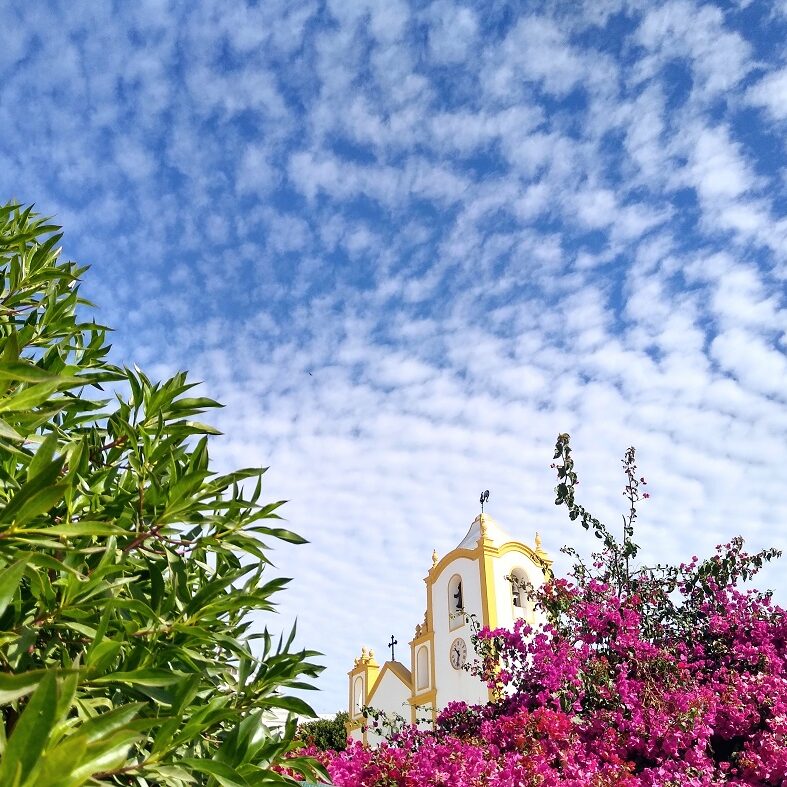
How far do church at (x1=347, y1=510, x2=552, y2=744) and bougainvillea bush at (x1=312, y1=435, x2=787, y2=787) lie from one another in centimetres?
1252

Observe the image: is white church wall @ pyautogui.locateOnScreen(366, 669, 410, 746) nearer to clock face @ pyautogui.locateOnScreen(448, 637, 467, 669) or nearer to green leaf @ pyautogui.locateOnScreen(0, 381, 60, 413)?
clock face @ pyautogui.locateOnScreen(448, 637, 467, 669)

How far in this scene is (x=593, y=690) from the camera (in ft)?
22.4

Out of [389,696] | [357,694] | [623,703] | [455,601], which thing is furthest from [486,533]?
[623,703]

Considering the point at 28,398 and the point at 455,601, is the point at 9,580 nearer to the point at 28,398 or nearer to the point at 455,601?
the point at 28,398

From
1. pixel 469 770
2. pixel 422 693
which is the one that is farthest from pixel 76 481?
pixel 422 693

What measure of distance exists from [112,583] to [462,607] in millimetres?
22230

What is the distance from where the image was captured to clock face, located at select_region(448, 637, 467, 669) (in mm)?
22973

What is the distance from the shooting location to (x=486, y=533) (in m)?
23.8

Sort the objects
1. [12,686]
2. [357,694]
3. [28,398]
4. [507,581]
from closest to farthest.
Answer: [12,686] → [28,398] → [507,581] → [357,694]

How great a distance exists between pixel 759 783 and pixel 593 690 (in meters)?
1.61

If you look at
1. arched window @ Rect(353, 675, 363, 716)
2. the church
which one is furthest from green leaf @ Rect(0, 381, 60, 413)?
arched window @ Rect(353, 675, 363, 716)

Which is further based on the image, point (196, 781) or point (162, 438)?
point (162, 438)

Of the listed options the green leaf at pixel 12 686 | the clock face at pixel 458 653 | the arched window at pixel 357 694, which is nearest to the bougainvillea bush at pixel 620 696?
the green leaf at pixel 12 686

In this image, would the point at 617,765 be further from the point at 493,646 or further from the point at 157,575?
the point at 157,575
